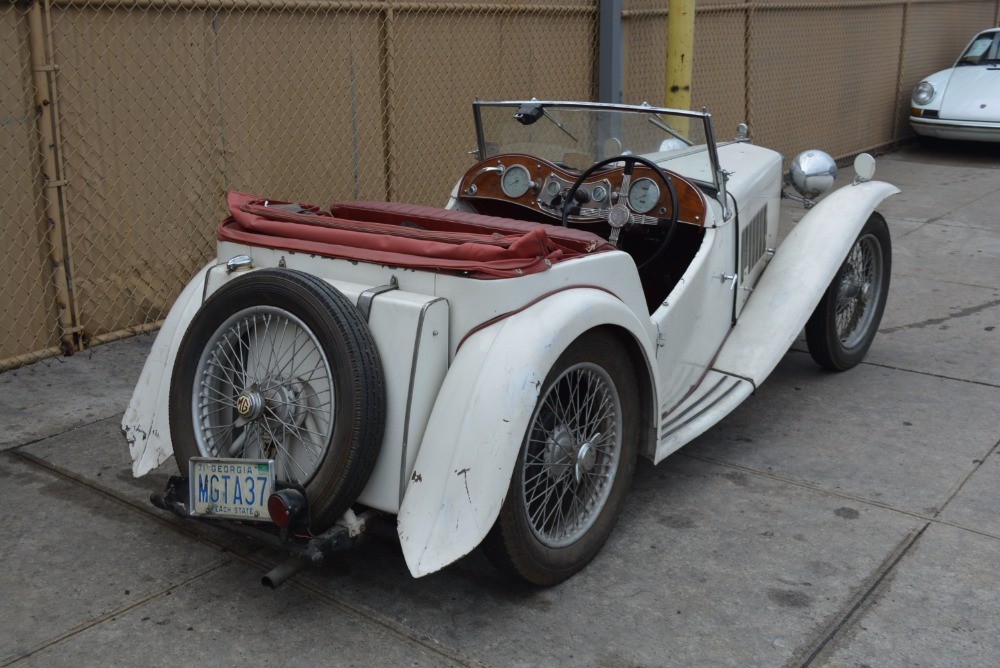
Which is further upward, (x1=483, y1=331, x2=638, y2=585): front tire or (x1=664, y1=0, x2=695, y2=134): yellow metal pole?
(x1=664, y1=0, x2=695, y2=134): yellow metal pole

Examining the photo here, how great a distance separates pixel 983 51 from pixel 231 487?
12.1m

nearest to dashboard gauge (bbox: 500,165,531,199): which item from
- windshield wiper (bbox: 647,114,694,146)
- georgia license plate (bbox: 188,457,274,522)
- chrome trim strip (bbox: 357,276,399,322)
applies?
windshield wiper (bbox: 647,114,694,146)

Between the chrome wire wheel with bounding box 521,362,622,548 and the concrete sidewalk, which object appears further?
the chrome wire wheel with bounding box 521,362,622,548

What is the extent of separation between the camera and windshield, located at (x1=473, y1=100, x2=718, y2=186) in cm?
439

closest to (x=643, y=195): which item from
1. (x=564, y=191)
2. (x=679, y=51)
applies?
(x=564, y=191)

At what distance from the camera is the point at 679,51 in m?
7.56

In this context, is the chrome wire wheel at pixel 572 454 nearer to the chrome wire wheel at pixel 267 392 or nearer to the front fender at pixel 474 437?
the front fender at pixel 474 437

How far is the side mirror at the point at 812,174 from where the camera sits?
5.34 metres

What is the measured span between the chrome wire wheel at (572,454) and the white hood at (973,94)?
973 cm

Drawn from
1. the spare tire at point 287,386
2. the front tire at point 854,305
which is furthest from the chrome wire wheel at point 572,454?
the front tire at point 854,305

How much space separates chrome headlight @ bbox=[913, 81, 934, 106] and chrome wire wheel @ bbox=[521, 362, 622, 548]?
1019 cm

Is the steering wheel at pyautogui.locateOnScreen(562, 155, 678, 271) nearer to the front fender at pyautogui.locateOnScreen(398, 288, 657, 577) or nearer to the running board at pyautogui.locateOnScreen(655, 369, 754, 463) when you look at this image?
the running board at pyautogui.locateOnScreen(655, 369, 754, 463)

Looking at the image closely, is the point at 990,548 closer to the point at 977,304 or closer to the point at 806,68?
the point at 977,304

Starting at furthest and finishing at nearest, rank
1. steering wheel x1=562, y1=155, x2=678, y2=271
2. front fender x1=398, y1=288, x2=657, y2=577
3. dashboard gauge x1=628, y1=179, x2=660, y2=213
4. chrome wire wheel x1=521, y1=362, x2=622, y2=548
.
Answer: dashboard gauge x1=628, y1=179, x2=660, y2=213, steering wheel x1=562, y1=155, x2=678, y2=271, chrome wire wheel x1=521, y1=362, x2=622, y2=548, front fender x1=398, y1=288, x2=657, y2=577
